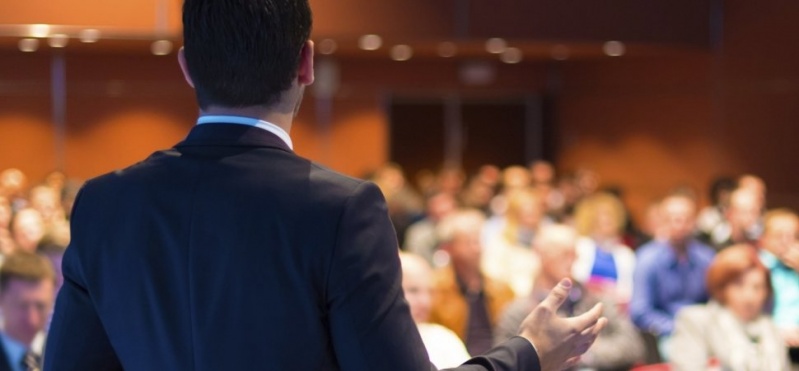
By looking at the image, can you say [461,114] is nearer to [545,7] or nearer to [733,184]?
[545,7]

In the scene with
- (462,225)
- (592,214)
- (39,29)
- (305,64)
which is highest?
(305,64)

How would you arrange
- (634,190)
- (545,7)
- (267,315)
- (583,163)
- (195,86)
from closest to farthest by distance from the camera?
1. (267,315)
2. (195,86)
3. (545,7)
4. (634,190)
5. (583,163)

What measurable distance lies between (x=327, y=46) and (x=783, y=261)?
6096 mm

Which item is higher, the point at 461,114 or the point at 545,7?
the point at 545,7

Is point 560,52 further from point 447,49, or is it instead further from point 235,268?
point 235,268

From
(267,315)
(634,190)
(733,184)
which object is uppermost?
(267,315)

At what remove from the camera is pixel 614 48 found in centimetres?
1244

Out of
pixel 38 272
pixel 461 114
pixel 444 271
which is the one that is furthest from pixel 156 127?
pixel 38 272

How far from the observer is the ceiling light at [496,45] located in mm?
11644

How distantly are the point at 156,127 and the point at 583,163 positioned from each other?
507 cm

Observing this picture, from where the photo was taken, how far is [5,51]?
13.4 metres

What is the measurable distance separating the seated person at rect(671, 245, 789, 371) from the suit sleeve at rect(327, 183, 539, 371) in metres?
4.30

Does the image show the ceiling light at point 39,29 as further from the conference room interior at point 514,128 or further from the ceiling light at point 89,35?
the ceiling light at point 89,35

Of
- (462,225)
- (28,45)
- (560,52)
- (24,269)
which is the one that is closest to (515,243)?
(462,225)
